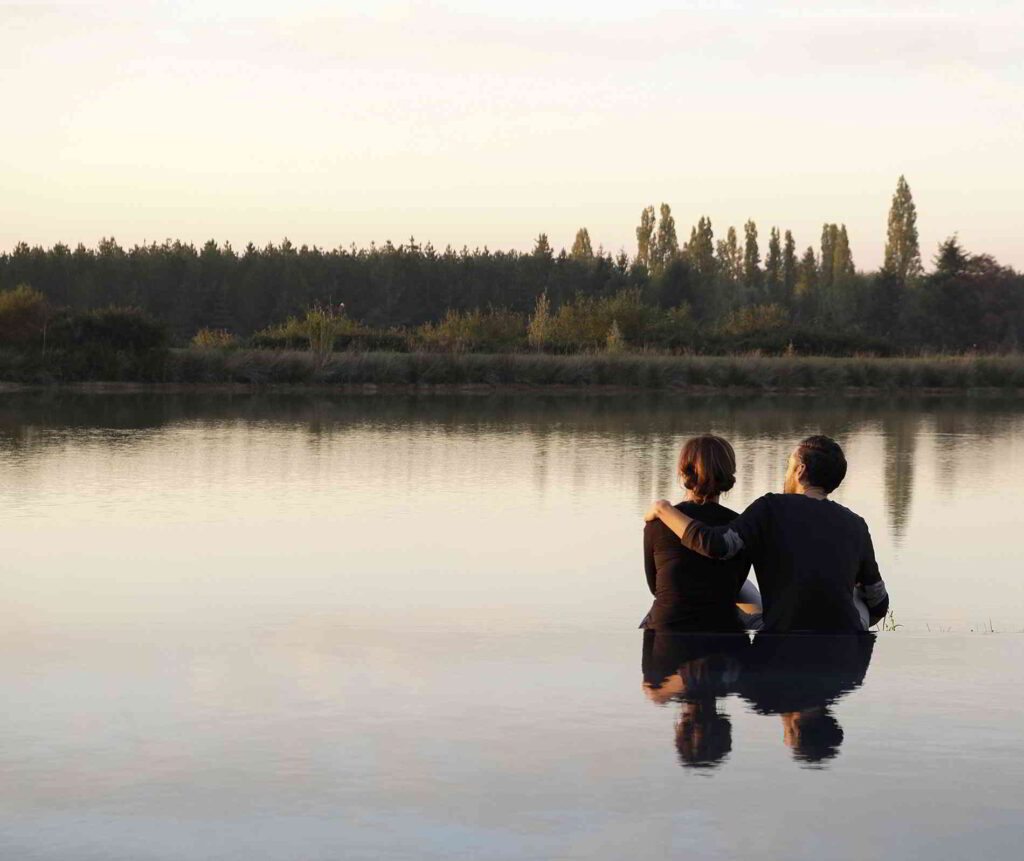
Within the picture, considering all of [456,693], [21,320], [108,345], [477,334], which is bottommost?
[456,693]

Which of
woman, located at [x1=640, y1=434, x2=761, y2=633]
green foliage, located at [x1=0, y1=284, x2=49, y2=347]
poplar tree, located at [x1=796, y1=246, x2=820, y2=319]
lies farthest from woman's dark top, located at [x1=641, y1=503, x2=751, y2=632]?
poplar tree, located at [x1=796, y1=246, x2=820, y2=319]

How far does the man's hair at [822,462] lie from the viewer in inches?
222

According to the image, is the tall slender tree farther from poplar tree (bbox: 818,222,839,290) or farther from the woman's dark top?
the woman's dark top

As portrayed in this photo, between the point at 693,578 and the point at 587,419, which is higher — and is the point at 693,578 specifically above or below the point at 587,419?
above

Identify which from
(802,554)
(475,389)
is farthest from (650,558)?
(475,389)

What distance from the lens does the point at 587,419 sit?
25.6 metres

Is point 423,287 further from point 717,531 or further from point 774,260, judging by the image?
point 717,531

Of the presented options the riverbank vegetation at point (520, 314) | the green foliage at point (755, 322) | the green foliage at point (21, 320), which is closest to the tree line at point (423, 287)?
the riverbank vegetation at point (520, 314)

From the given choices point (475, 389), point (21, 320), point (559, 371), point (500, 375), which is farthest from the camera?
point (559, 371)

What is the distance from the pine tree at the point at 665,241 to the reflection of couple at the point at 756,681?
295 ft

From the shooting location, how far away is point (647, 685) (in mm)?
5758

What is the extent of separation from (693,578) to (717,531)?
43cm

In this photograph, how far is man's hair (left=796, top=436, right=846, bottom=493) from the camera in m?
5.63

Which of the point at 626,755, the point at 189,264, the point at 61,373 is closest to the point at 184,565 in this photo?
the point at 626,755
